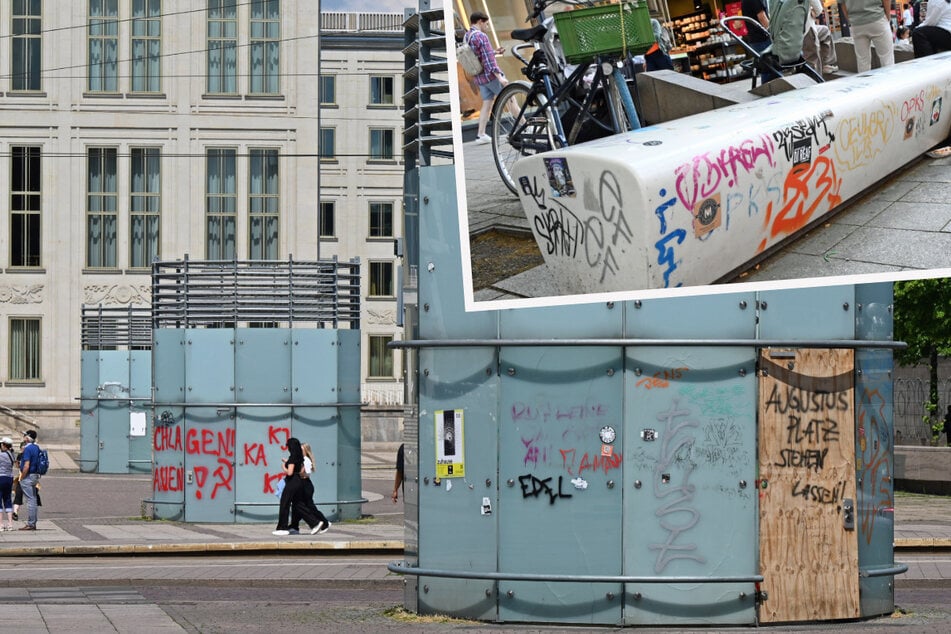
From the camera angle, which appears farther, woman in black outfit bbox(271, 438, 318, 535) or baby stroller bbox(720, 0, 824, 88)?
woman in black outfit bbox(271, 438, 318, 535)

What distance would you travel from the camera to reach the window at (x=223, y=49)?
5609cm

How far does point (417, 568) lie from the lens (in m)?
12.0

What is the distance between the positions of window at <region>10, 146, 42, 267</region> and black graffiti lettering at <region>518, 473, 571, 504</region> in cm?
4698

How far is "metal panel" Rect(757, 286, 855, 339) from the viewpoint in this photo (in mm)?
11523

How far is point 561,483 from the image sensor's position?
37.9 feet

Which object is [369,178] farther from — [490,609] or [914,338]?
[490,609]

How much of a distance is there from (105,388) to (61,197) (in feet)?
71.1

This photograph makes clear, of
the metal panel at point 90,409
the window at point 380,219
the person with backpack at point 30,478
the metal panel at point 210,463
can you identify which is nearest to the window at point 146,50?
the window at point 380,219

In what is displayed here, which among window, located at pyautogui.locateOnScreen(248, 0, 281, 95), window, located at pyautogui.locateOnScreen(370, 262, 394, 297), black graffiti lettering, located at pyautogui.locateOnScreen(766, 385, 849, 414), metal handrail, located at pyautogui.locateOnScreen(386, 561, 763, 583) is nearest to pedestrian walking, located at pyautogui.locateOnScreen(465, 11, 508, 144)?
black graffiti lettering, located at pyautogui.locateOnScreen(766, 385, 849, 414)

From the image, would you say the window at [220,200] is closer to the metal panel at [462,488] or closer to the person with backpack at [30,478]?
the person with backpack at [30,478]

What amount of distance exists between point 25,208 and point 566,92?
51103 millimetres

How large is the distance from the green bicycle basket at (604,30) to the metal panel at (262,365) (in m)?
15.0

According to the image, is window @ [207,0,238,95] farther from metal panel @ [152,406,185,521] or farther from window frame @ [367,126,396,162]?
metal panel @ [152,406,185,521]

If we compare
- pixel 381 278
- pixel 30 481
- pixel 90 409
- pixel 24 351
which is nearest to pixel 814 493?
pixel 30 481
